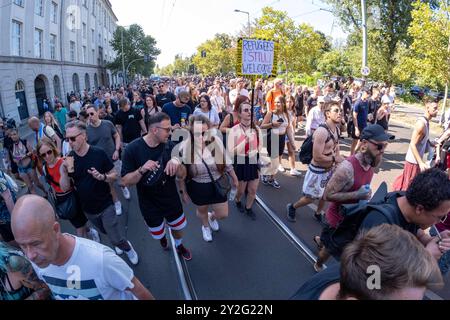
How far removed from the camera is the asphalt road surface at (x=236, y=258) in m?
3.22

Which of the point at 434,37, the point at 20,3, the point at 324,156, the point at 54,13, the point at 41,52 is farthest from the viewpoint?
the point at 54,13

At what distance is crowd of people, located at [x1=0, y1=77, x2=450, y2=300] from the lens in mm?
1461

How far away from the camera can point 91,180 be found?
3.39 meters

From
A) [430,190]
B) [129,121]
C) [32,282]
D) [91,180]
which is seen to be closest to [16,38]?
[129,121]

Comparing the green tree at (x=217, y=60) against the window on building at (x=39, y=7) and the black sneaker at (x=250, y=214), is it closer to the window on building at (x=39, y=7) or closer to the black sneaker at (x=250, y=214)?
the window on building at (x=39, y=7)

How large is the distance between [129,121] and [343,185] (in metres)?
4.94

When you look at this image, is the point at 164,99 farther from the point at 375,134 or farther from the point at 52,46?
the point at 52,46

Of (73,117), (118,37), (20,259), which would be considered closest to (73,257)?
(20,259)

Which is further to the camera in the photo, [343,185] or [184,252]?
[184,252]

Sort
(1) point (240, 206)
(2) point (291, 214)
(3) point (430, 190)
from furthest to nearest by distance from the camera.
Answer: (1) point (240, 206), (2) point (291, 214), (3) point (430, 190)

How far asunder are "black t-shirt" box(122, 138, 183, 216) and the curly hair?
2.44 m

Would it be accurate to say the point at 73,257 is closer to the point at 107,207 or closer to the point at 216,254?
the point at 107,207

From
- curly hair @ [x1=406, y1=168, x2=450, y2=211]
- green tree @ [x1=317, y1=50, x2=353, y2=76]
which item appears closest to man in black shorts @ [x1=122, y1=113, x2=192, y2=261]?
curly hair @ [x1=406, y1=168, x2=450, y2=211]

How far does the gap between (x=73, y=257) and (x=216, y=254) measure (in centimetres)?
250
